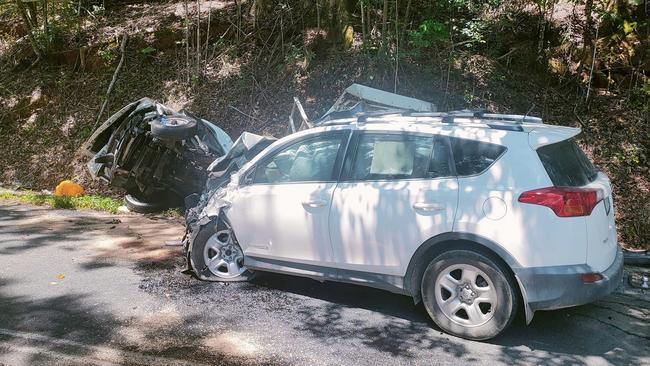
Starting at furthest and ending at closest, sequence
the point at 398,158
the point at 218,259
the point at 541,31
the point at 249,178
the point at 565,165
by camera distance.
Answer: the point at 541,31
the point at 218,259
the point at 249,178
the point at 398,158
the point at 565,165

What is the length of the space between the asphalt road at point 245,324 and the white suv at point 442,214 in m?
0.34

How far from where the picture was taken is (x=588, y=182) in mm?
4504

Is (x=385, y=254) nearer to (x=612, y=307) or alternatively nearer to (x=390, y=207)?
(x=390, y=207)

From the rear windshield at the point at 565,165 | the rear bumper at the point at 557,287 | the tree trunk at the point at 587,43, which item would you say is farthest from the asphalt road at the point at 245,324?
the tree trunk at the point at 587,43

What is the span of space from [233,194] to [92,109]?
9.37 metres

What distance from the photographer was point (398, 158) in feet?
15.8

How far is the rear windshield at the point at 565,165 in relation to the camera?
4.28 metres

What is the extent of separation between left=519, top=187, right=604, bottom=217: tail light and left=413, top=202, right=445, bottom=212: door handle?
24.3 inches

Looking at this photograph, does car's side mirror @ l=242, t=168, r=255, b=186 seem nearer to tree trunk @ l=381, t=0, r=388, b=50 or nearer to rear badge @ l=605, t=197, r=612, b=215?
rear badge @ l=605, t=197, r=612, b=215

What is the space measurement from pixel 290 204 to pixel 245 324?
1147mm

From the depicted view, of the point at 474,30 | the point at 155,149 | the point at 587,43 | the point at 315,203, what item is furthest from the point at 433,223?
the point at 587,43

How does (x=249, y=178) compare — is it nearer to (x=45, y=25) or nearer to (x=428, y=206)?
(x=428, y=206)

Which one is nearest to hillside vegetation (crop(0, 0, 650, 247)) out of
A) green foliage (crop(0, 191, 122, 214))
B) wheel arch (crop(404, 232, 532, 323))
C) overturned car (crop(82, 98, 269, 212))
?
green foliage (crop(0, 191, 122, 214))

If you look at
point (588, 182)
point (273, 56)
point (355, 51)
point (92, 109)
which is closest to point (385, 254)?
point (588, 182)
